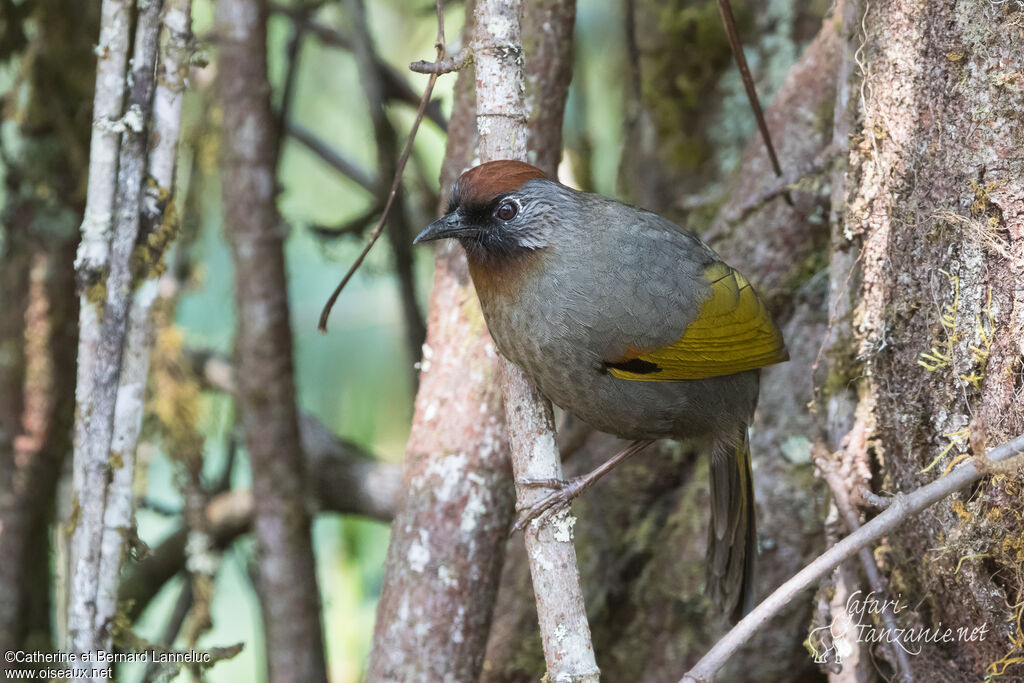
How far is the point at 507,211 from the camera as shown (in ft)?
8.50

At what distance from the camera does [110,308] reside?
2.69 meters

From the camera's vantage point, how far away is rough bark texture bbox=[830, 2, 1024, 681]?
7.27 feet

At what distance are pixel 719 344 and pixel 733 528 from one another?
63 cm

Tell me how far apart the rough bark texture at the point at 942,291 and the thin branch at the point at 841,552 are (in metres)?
0.07

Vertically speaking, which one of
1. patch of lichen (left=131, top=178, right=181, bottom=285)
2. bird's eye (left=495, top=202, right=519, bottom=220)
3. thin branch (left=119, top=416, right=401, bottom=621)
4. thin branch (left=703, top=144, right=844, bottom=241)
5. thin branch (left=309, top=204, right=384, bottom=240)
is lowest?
thin branch (left=119, top=416, right=401, bottom=621)

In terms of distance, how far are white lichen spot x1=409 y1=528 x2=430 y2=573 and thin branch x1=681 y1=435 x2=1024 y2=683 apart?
1.06 metres

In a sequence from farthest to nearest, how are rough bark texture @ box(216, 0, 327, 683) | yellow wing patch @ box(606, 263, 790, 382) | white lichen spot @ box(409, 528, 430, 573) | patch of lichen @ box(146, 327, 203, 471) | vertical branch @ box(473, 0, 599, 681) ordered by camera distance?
patch of lichen @ box(146, 327, 203, 471) < rough bark texture @ box(216, 0, 327, 683) < white lichen spot @ box(409, 528, 430, 573) < yellow wing patch @ box(606, 263, 790, 382) < vertical branch @ box(473, 0, 599, 681)

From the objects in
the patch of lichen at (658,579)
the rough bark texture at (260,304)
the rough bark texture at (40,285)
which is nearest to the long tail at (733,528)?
the patch of lichen at (658,579)

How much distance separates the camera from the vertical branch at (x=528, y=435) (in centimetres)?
211

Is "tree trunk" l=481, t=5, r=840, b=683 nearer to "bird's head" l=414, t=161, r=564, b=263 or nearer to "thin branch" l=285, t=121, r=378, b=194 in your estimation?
"bird's head" l=414, t=161, r=564, b=263

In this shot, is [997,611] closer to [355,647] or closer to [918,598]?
[918,598]

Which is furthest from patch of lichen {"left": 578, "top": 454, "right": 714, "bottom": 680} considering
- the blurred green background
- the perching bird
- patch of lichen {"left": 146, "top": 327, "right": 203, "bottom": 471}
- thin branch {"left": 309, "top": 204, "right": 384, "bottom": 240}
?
patch of lichen {"left": 146, "top": 327, "right": 203, "bottom": 471}

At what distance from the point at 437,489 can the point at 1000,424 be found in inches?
60.5

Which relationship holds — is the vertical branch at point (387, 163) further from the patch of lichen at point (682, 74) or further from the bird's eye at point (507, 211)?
the bird's eye at point (507, 211)
